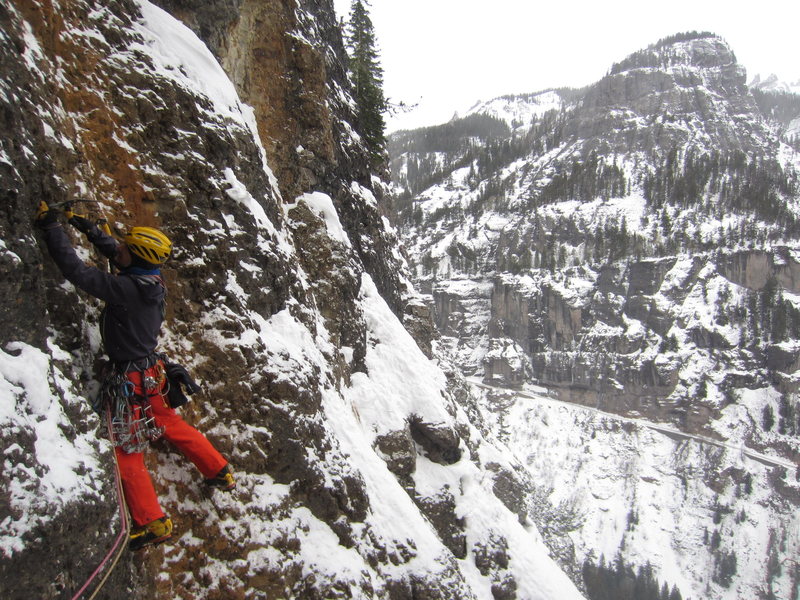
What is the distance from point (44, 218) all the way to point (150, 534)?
3.08m

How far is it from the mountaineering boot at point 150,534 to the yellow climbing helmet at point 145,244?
2.52 metres

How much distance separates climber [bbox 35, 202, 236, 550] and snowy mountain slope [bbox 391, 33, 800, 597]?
8275 centimetres

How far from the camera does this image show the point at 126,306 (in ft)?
15.1

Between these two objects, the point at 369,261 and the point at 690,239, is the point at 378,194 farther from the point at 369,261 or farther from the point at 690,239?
the point at 690,239

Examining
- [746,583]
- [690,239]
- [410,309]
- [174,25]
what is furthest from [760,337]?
[174,25]

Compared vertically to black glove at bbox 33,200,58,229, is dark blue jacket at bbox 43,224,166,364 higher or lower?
lower

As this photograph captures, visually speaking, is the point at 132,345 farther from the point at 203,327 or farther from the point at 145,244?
the point at 203,327

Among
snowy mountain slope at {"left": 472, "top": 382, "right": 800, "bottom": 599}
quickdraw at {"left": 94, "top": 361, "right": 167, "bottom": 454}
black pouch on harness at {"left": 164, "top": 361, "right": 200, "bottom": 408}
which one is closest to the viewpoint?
quickdraw at {"left": 94, "top": 361, "right": 167, "bottom": 454}

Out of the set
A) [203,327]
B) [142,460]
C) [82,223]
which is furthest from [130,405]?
[203,327]

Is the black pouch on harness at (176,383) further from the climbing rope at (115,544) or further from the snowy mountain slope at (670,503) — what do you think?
the snowy mountain slope at (670,503)

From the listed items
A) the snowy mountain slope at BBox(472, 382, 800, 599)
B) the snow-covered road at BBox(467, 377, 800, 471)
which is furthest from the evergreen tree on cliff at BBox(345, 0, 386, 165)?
the snow-covered road at BBox(467, 377, 800, 471)

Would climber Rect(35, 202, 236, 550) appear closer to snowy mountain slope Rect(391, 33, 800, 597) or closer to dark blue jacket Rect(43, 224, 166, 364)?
dark blue jacket Rect(43, 224, 166, 364)

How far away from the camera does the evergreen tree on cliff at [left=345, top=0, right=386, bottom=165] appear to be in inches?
1005

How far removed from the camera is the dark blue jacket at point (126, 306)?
4.46 m
